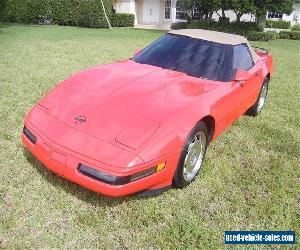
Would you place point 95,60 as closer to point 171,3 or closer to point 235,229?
point 235,229

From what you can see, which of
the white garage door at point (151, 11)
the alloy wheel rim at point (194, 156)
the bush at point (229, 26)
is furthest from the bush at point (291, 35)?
the alloy wheel rim at point (194, 156)

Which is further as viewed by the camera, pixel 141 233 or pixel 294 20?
pixel 294 20

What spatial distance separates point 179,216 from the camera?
3367 mm

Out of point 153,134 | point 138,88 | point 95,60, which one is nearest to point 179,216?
point 153,134

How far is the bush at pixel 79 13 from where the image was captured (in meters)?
22.2

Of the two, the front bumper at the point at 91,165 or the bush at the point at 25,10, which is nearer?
the front bumper at the point at 91,165

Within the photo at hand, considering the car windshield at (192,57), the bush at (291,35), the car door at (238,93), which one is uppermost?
the car windshield at (192,57)

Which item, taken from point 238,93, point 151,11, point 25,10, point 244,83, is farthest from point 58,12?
point 238,93

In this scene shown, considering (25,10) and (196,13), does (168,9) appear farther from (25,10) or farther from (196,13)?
(25,10)

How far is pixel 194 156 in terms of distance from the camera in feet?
12.7

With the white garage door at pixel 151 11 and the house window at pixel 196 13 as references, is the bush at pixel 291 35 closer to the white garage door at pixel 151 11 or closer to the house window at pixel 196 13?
the house window at pixel 196 13

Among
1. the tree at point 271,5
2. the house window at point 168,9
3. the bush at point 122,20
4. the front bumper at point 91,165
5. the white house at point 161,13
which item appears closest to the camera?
the front bumper at point 91,165

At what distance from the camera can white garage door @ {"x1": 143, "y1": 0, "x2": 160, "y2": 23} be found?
→ 30562 mm

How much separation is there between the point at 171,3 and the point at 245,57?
26.1m
